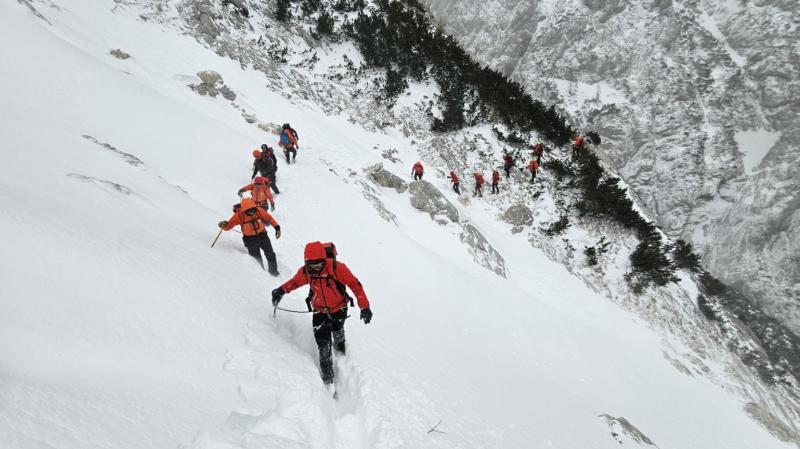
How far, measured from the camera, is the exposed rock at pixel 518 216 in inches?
618

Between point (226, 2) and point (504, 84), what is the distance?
1380cm

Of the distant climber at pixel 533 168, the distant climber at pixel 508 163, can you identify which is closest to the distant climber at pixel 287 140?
the distant climber at pixel 508 163

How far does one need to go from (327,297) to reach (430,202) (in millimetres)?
9855

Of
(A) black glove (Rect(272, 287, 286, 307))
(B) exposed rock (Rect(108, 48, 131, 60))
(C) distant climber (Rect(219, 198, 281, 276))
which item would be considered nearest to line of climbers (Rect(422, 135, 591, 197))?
(C) distant climber (Rect(219, 198, 281, 276))

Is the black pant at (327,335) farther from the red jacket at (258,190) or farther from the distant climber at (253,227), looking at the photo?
the red jacket at (258,190)

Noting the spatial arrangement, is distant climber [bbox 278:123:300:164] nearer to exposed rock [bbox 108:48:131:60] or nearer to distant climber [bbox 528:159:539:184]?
exposed rock [bbox 108:48:131:60]

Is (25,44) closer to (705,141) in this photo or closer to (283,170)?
(283,170)

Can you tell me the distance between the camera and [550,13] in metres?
39.2

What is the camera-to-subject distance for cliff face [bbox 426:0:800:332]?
26609 millimetres

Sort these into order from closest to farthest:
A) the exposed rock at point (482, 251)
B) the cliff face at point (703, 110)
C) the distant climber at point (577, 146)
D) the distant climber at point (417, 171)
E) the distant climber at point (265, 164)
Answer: the distant climber at point (265, 164)
the exposed rock at point (482, 251)
the distant climber at point (417, 171)
the distant climber at point (577, 146)
the cliff face at point (703, 110)

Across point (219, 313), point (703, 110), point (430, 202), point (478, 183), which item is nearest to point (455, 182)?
point (478, 183)

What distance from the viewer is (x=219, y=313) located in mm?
3697

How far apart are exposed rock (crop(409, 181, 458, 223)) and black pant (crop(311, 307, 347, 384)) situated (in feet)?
30.8

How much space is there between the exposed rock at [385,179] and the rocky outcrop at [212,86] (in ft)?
18.7
